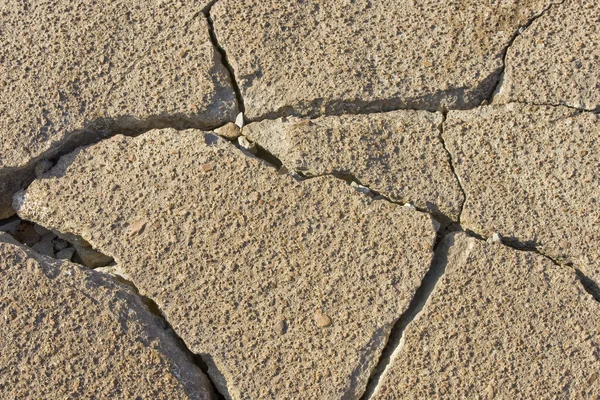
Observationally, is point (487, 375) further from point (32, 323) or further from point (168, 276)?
point (32, 323)

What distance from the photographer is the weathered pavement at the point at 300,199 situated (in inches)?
66.4

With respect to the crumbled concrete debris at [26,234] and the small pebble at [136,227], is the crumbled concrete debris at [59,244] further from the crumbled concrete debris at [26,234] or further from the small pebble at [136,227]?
the small pebble at [136,227]

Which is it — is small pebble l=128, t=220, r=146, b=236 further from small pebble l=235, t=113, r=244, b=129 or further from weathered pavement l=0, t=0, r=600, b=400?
small pebble l=235, t=113, r=244, b=129

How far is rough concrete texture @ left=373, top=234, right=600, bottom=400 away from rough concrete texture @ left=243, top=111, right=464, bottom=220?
0.21 metres

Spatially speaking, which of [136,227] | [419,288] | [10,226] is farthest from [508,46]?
[10,226]

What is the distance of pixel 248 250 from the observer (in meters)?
1.74

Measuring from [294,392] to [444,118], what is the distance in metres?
0.87

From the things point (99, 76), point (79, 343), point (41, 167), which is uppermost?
point (99, 76)

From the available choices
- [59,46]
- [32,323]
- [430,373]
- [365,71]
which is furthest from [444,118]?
[32,323]

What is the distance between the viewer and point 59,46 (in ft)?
6.11

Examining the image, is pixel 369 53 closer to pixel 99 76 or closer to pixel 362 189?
pixel 362 189

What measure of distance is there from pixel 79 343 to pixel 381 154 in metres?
0.97

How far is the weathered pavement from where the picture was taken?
1.69 metres

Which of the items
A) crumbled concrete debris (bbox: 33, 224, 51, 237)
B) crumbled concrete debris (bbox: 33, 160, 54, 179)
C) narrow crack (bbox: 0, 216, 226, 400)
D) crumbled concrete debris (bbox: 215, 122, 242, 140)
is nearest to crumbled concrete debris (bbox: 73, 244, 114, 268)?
narrow crack (bbox: 0, 216, 226, 400)
